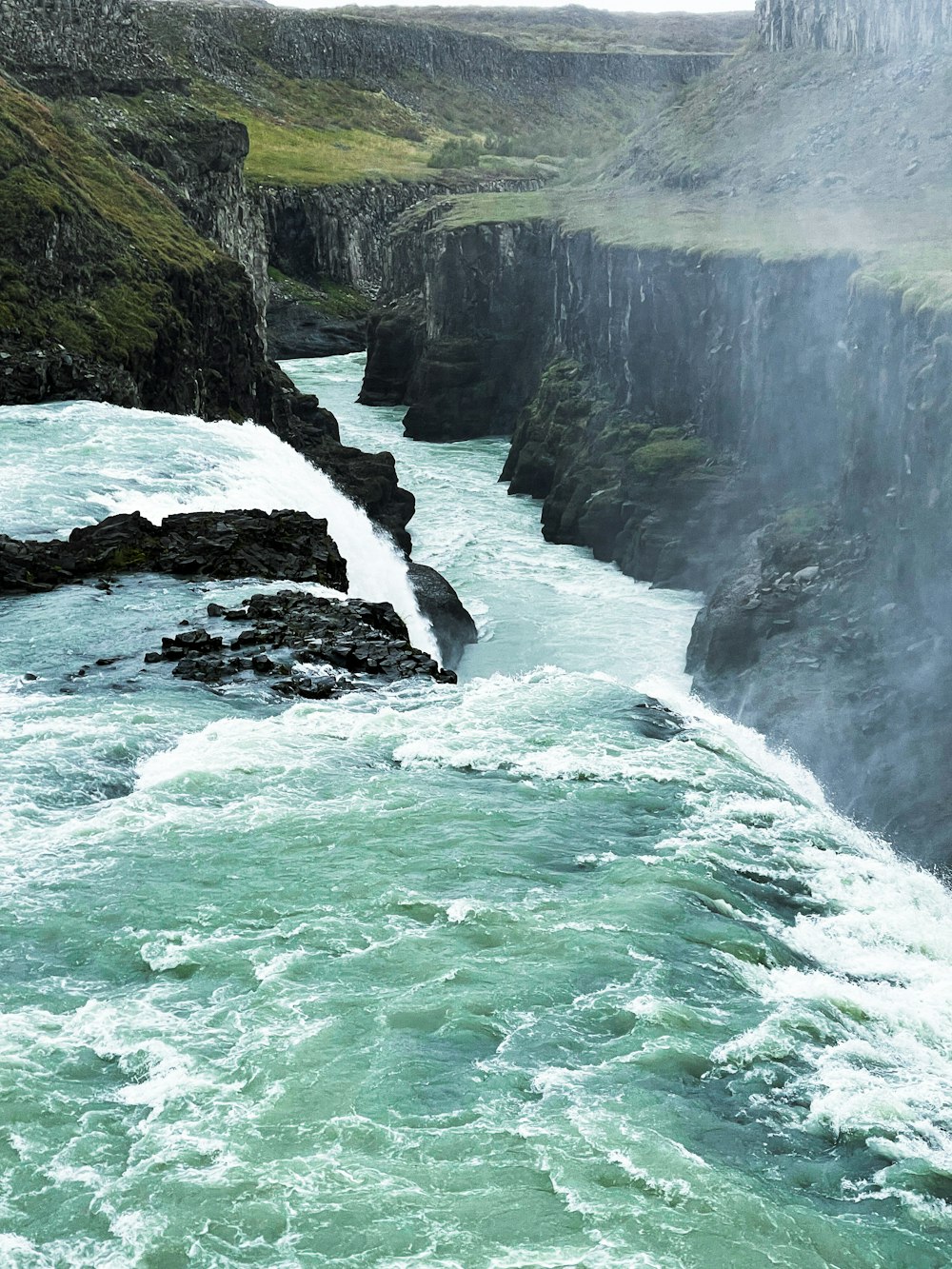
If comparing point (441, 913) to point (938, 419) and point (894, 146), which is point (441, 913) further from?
point (894, 146)

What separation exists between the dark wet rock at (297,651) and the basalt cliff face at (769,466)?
1159 cm

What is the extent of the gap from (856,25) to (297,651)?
178 feet

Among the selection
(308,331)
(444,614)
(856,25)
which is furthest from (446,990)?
(308,331)

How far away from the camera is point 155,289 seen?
53.9 metres

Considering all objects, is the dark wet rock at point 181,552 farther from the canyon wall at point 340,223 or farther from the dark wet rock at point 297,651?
the canyon wall at point 340,223

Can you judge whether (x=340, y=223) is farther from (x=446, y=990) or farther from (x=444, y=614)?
(x=446, y=990)

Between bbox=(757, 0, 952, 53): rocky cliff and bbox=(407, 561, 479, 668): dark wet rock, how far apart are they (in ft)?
111

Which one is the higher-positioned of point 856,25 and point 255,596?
point 856,25

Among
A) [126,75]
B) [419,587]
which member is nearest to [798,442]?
[419,587]

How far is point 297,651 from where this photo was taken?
2756 cm

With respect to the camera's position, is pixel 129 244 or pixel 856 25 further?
pixel 856 25

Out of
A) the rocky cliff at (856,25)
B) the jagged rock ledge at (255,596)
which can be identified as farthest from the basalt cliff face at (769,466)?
the rocky cliff at (856,25)

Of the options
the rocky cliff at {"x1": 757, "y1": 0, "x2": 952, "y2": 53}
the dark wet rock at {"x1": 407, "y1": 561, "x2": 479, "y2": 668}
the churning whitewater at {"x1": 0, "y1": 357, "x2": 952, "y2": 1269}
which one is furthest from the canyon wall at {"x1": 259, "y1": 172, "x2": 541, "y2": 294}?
the churning whitewater at {"x1": 0, "y1": 357, "x2": 952, "y2": 1269}

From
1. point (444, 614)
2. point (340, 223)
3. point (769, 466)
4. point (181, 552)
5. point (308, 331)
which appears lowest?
point (444, 614)
